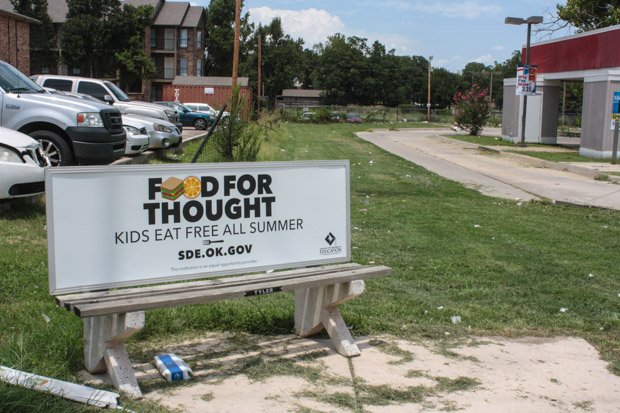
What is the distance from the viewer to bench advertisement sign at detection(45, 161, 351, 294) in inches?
154

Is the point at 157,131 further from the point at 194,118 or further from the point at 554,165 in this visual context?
the point at 194,118

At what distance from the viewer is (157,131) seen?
15.9 m

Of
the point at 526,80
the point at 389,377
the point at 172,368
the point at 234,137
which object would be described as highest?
the point at 526,80

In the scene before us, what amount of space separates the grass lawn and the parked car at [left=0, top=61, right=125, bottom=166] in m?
2.17

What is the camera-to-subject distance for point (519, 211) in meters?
11.6

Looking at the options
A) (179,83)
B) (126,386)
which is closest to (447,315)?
(126,386)

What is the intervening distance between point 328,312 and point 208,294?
1121 mm

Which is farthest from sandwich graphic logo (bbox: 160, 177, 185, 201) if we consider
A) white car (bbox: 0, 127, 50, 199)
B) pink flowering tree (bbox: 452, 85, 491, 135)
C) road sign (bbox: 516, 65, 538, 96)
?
pink flowering tree (bbox: 452, 85, 491, 135)

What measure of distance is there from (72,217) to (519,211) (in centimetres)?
936

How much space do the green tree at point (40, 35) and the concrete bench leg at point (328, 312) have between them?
189 feet

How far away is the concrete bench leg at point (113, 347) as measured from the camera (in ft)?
12.3

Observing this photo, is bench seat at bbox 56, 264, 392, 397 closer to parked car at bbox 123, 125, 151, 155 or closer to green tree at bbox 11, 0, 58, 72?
parked car at bbox 123, 125, 151, 155

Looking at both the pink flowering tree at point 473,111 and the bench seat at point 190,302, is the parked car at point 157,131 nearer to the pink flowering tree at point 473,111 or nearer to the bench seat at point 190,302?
the bench seat at point 190,302

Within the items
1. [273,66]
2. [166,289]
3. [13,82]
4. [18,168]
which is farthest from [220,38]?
[166,289]
